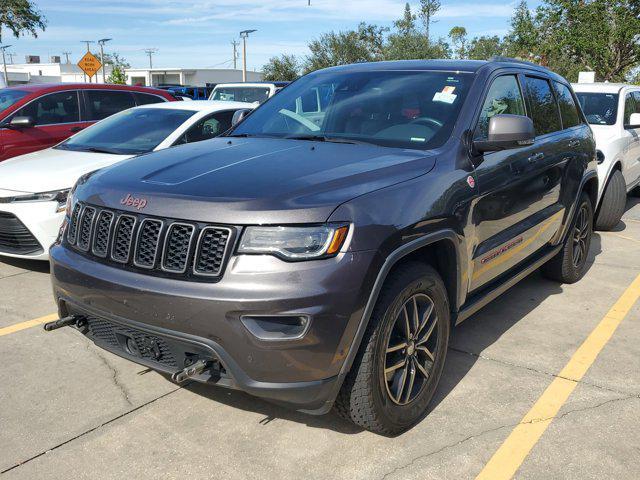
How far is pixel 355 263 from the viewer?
2.59m

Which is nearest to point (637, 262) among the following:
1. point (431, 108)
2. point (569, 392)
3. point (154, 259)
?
point (569, 392)

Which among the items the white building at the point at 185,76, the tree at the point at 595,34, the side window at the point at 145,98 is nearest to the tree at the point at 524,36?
the tree at the point at 595,34

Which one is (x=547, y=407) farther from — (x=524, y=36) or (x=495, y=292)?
(x=524, y=36)

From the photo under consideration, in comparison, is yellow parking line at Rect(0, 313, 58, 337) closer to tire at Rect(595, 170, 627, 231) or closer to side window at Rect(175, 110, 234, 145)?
side window at Rect(175, 110, 234, 145)

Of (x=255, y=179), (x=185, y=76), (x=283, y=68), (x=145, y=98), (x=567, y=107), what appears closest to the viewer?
(x=255, y=179)

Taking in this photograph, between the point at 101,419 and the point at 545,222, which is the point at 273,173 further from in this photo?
the point at 545,222

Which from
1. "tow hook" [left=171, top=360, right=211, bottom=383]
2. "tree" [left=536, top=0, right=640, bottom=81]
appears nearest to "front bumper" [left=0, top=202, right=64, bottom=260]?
"tow hook" [left=171, top=360, right=211, bottom=383]

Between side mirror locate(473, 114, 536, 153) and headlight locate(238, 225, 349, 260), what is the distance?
133 cm

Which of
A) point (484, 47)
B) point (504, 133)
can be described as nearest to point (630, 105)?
point (504, 133)

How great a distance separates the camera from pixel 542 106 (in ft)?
15.5

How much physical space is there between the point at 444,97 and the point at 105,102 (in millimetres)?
6310

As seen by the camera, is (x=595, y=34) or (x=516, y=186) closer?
(x=516, y=186)

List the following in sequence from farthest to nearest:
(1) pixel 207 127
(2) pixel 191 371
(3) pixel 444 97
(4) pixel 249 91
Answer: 1. (4) pixel 249 91
2. (1) pixel 207 127
3. (3) pixel 444 97
4. (2) pixel 191 371

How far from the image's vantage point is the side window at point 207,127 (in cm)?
667
